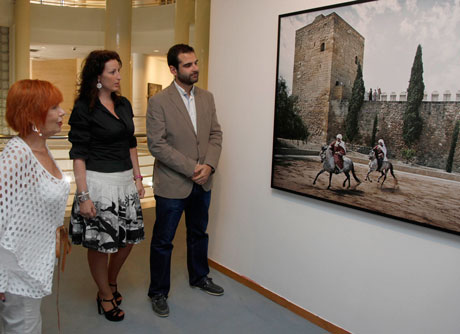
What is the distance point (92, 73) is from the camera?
2.42 m

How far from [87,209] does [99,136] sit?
1.44ft

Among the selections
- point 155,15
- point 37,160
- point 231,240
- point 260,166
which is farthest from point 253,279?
point 155,15

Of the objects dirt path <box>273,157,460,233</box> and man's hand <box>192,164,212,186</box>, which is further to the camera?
man's hand <box>192,164,212,186</box>

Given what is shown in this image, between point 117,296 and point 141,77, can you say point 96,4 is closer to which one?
point 141,77

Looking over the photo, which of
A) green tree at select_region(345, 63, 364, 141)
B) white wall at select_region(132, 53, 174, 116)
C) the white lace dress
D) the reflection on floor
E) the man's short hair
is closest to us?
the white lace dress

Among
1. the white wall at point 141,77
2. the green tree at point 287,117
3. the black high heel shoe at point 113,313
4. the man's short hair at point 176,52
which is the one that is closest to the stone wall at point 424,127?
the green tree at point 287,117

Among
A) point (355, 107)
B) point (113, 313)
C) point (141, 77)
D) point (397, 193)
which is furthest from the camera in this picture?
point (141, 77)

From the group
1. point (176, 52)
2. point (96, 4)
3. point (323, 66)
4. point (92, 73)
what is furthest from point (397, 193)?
point (96, 4)

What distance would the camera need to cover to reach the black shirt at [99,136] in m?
2.38

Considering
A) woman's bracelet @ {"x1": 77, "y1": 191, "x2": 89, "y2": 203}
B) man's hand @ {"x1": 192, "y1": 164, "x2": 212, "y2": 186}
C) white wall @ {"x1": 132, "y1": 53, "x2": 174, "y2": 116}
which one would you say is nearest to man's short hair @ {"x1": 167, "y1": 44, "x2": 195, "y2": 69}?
man's hand @ {"x1": 192, "y1": 164, "x2": 212, "y2": 186}

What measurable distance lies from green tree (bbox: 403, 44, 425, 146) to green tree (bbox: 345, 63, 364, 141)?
278mm

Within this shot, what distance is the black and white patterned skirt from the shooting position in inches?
95.9

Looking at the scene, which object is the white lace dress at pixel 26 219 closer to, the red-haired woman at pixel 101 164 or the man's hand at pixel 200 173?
the red-haired woman at pixel 101 164

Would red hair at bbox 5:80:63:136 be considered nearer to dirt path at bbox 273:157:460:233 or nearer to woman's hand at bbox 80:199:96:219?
woman's hand at bbox 80:199:96:219
